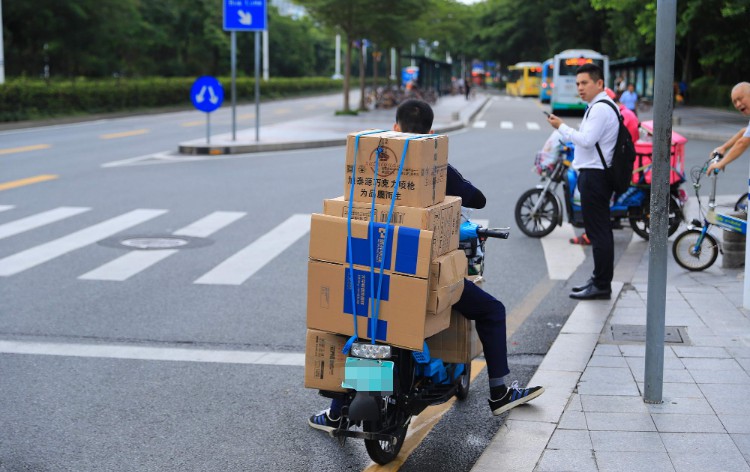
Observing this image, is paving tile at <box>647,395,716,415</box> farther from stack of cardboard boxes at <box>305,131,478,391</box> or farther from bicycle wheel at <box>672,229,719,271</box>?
bicycle wheel at <box>672,229,719,271</box>

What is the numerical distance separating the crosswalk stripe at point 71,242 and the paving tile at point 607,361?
577cm

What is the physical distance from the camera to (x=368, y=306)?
14.7 feet

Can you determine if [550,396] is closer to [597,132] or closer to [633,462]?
[633,462]

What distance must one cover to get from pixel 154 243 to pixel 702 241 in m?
5.79

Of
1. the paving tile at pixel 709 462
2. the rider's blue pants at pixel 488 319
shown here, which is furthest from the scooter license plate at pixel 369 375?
the paving tile at pixel 709 462

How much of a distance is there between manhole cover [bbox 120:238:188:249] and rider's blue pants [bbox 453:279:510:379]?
6.39 m

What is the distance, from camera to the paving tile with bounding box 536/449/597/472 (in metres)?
4.46

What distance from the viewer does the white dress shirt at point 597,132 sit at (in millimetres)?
7820

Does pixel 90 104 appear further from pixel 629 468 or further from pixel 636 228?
pixel 629 468

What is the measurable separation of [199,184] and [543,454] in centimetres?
1260

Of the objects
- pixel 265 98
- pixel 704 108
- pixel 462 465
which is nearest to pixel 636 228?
pixel 462 465

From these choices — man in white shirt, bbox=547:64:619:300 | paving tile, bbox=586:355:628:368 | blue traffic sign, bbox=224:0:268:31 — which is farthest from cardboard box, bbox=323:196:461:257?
Result: blue traffic sign, bbox=224:0:268:31

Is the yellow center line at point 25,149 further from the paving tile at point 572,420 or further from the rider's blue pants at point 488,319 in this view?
the paving tile at point 572,420

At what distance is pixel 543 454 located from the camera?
4.66 metres
